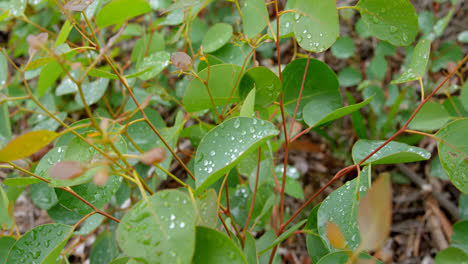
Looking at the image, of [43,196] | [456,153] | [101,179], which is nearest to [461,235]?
[456,153]

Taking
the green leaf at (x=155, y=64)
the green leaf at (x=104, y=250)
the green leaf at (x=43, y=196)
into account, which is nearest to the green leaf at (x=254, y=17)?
the green leaf at (x=155, y=64)

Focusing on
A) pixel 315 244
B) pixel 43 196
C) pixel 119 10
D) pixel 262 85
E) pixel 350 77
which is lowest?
pixel 350 77

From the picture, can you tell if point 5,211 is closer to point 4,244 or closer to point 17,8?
point 4,244

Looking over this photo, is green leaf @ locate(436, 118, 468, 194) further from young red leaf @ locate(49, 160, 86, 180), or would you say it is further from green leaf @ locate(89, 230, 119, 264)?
green leaf @ locate(89, 230, 119, 264)

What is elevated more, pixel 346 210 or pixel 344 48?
pixel 346 210

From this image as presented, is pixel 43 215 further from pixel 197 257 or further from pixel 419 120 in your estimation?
pixel 419 120

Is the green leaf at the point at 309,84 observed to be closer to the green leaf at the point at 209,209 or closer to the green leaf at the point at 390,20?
the green leaf at the point at 390,20

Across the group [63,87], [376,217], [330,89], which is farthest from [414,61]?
[63,87]
